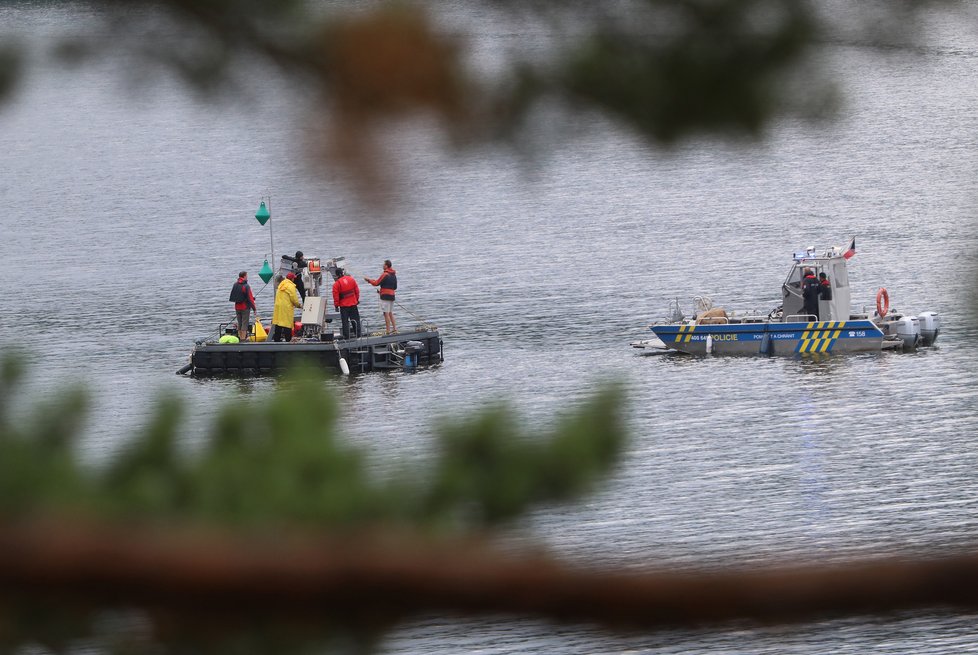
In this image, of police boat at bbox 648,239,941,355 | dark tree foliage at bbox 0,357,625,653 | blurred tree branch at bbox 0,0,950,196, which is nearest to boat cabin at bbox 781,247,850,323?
Answer: police boat at bbox 648,239,941,355

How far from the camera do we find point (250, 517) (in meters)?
2.93

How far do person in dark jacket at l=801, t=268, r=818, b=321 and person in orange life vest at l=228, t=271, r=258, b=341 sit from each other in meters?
13.1

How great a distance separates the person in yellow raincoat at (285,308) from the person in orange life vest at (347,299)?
3.12 feet

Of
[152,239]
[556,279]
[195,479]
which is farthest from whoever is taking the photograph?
[152,239]

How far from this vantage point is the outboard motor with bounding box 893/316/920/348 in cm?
3947

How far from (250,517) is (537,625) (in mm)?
666

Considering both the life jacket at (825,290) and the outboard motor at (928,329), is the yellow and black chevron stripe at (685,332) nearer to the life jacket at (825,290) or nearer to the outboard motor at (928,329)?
the life jacket at (825,290)

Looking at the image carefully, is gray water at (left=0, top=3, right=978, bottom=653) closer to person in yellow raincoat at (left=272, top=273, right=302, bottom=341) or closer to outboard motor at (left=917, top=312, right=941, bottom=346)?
outboard motor at (left=917, top=312, right=941, bottom=346)

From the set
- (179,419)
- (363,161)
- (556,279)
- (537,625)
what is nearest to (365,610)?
(537,625)

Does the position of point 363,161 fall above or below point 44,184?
below

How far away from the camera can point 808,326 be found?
37594 mm

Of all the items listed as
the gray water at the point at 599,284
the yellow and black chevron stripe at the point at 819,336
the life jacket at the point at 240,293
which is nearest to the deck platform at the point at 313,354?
the gray water at the point at 599,284

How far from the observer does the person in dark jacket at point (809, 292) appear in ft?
116

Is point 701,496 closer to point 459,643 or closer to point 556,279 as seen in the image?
point 459,643
